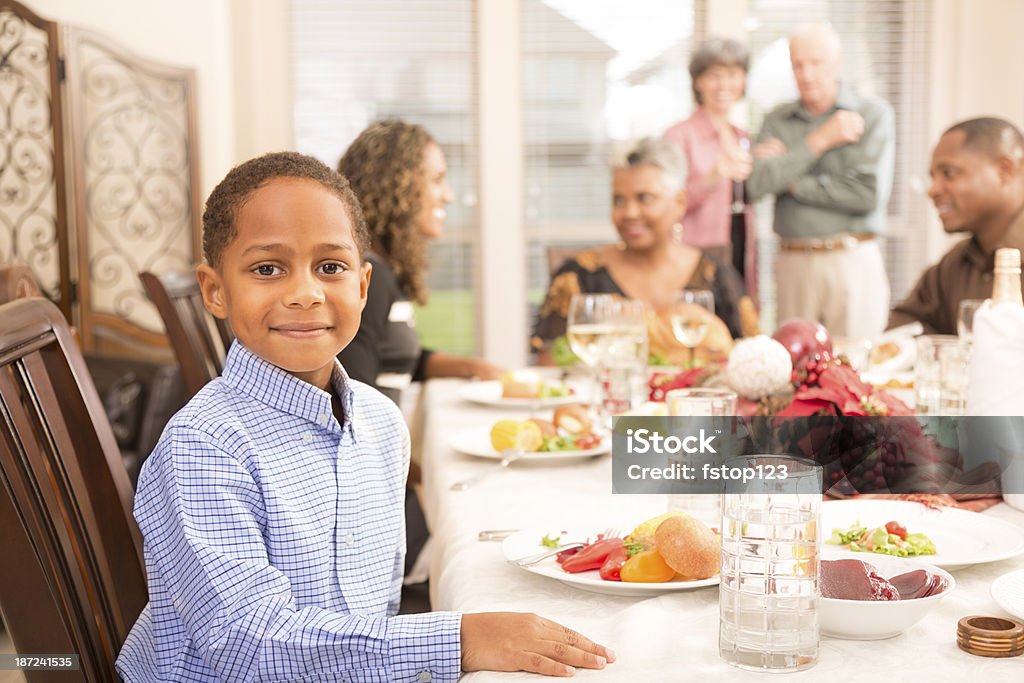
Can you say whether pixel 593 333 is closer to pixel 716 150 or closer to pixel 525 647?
pixel 525 647

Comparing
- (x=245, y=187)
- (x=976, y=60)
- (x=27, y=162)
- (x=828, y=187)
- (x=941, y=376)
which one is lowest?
(x=941, y=376)

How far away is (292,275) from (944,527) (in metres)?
0.65

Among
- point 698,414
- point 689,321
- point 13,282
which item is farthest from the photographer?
point 689,321

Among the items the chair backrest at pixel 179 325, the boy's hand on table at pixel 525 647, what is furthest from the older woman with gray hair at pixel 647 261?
the boy's hand on table at pixel 525 647

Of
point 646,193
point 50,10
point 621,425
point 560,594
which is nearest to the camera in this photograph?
point 560,594

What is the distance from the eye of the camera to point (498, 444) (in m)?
1.48

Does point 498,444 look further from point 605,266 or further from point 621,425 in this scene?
point 605,266

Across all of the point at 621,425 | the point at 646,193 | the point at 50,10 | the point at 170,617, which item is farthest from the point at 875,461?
the point at 50,10

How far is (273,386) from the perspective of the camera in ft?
3.20

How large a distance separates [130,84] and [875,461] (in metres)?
3.37

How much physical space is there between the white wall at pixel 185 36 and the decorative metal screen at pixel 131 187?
0.10 meters

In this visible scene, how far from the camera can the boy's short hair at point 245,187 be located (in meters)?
0.97

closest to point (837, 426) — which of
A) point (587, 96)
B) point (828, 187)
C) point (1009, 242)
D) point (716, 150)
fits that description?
point (1009, 242)

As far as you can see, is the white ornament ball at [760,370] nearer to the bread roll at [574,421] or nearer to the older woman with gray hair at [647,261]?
the bread roll at [574,421]
